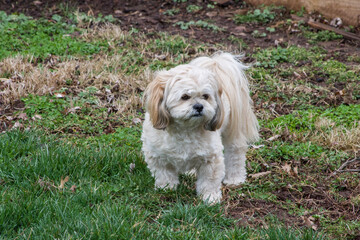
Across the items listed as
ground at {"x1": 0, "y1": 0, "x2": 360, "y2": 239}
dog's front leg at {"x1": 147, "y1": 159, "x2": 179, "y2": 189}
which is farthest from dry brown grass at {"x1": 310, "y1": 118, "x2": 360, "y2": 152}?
dog's front leg at {"x1": 147, "y1": 159, "x2": 179, "y2": 189}

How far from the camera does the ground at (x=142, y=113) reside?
12.7 ft

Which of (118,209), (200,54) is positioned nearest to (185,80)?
(118,209)

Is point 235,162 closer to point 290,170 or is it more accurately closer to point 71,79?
point 290,170

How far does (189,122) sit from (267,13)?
623 cm

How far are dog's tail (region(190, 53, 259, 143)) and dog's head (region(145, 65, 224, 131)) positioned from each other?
44 cm

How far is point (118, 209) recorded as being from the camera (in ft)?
12.0

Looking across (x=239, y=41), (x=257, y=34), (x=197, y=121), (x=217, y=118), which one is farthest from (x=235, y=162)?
(x=257, y=34)

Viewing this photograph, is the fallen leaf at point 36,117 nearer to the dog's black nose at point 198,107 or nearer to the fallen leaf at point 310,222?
the dog's black nose at point 198,107

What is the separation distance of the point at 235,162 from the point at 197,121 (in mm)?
1198

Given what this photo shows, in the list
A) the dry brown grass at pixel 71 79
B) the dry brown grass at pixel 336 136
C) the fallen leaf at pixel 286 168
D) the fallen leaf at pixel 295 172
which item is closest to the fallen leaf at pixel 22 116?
the dry brown grass at pixel 71 79

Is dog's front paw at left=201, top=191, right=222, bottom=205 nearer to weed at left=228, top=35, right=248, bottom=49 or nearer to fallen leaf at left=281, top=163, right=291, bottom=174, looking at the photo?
fallen leaf at left=281, top=163, right=291, bottom=174

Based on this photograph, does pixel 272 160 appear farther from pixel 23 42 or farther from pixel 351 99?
pixel 23 42

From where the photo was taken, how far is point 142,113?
646 centimetres

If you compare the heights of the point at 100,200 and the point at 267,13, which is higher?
the point at 100,200
